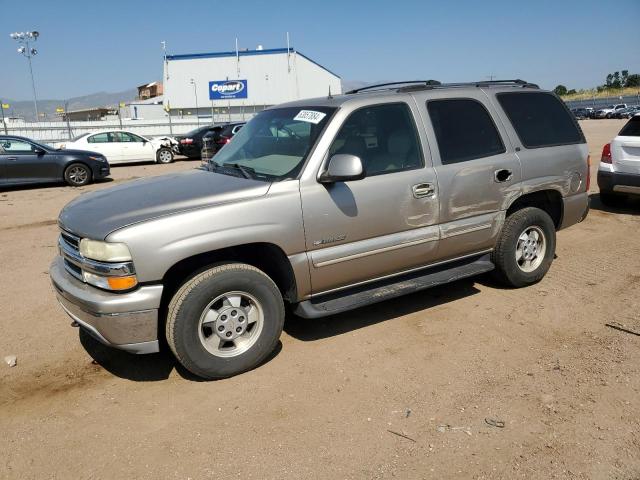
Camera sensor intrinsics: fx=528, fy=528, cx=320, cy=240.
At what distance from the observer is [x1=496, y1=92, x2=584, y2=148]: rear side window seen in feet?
16.4

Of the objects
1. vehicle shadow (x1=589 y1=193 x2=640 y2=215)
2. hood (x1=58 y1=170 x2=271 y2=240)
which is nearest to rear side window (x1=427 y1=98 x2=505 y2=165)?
hood (x1=58 y1=170 x2=271 y2=240)

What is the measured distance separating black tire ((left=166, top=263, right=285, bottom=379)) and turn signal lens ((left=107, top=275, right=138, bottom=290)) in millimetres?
291

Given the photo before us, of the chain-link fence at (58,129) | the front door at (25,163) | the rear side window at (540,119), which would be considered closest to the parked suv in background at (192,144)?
the front door at (25,163)

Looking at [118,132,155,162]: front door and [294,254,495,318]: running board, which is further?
[118,132,155,162]: front door

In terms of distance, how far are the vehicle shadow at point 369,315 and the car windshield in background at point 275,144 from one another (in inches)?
54.8

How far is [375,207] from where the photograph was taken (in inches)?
158

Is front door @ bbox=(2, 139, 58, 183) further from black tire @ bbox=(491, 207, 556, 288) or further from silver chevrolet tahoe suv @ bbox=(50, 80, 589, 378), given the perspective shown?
black tire @ bbox=(491, 207, 556, 288)

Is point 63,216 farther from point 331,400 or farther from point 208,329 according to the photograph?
point 331,400

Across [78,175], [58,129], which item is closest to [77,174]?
[78,175]

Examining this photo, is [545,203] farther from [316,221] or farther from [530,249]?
[316,221]

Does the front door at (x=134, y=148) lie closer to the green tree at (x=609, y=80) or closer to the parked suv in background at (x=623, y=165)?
the parked suv in background at (x=623, y=165)

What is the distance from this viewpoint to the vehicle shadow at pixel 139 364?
3.79m

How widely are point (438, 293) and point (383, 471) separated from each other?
273 cm

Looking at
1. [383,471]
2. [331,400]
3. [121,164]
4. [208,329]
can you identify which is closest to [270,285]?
[208,329]
